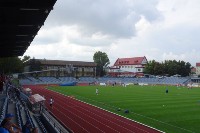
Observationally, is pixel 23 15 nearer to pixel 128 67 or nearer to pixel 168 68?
pixel 168 68

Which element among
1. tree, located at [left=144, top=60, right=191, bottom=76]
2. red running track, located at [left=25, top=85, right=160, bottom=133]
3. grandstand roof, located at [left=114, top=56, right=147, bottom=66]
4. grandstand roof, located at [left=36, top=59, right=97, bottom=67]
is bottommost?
red running track, located at [left=25, top=85, right=160, bottom=133]

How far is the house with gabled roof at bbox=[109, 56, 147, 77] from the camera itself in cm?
13538

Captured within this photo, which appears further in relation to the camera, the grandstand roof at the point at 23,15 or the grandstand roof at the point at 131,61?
the grandstand roof at the point at 131,61

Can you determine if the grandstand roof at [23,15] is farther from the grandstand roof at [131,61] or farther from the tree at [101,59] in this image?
the tree at [101,59]

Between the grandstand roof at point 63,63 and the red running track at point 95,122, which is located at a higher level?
the grandstand roof at point 63,63

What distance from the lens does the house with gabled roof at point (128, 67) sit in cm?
13538

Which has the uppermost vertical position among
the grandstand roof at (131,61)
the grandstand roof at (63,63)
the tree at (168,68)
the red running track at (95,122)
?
the grandstand roof at (131,61)

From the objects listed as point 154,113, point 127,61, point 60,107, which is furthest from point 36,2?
point 127,61

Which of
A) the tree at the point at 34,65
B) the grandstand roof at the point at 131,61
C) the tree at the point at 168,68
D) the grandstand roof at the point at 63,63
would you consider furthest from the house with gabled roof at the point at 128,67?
the tree at the point at 34,65

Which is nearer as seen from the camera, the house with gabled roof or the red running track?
the red running track

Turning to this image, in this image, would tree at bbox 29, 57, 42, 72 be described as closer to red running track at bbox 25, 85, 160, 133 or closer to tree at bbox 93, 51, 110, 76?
tree at bbox 93, 51, 110, 76

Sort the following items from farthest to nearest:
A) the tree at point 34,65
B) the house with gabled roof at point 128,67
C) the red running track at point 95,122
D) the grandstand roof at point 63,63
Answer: the house with gabled roof at point 128,67
the grandstand roof at point 63,63
the tree at point 34,65
the red running track at point 95,122

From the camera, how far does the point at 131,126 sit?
21094 mm

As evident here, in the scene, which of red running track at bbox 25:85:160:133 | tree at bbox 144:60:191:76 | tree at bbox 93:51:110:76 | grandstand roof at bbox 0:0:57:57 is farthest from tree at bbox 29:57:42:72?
grandstand roof at bbox 0:0:57:57
